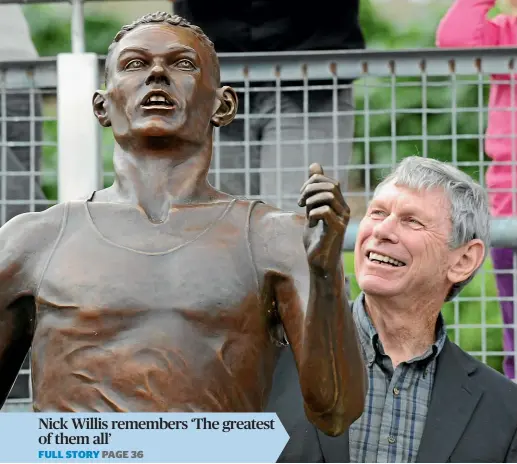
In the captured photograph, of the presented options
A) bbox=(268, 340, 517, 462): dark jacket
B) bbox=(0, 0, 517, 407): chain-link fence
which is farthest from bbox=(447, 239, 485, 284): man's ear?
bbox=(0, 0, 517, 407): chain-link fence

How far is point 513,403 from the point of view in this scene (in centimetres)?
425

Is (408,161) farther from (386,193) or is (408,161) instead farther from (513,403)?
(513,403)

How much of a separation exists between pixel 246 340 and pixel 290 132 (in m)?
1.80

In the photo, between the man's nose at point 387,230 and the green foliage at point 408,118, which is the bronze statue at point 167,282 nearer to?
the man's nose at point 387,230

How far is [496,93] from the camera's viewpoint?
5.14m

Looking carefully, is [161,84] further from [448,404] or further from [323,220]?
[448,404]

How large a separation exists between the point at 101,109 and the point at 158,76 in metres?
0.23

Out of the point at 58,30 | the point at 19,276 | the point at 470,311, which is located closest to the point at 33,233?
the point at 19,276

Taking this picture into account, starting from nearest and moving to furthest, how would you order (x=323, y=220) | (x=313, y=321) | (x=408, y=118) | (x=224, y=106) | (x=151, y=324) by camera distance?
(x=323, y=220)
(x=313, y=321)
(x=151, y=324)
(x=224, y=106)
(x=408, y=118)

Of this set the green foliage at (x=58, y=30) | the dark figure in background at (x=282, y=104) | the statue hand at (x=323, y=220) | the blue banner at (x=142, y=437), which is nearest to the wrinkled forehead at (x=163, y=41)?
the statue hand at (x=323, y=220)

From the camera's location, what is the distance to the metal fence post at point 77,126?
192 inches

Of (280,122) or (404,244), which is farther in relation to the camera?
(280,122)

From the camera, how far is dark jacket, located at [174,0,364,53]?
5.21 m

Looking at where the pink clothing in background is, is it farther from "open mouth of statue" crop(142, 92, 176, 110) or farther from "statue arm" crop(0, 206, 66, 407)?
"statue arm" crop(0, 206, 66, 407)
